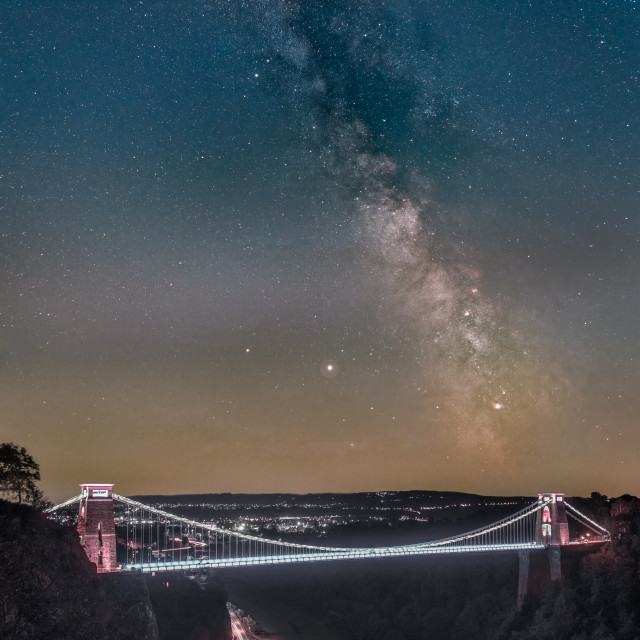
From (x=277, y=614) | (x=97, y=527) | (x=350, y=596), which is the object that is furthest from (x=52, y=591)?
(x=277, y=614)

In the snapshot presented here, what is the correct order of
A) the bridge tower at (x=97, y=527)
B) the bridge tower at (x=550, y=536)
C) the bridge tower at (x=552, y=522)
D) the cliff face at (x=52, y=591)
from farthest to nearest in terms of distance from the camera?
the bridge tower at (x=552, y=522) < the bridge tower at (x=550, y=536) < the bridge tower at (x=97, y=527) < the cliff face at (x=52, y=591)

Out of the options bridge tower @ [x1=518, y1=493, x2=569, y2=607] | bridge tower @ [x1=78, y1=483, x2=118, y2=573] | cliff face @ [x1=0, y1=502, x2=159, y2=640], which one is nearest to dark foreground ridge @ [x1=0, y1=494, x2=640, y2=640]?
cliff face @ [x1=0, y1=502, x2=159, y2=640]

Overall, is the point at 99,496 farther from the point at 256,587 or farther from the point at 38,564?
the point at 256,587

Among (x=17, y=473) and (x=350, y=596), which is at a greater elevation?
(x=17, y=473)

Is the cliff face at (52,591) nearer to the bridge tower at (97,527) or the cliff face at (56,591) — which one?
the cliff face at (56,591)

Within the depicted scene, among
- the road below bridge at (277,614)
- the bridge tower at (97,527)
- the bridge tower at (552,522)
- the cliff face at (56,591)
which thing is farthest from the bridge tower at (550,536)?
the bridge tower at (97,527)

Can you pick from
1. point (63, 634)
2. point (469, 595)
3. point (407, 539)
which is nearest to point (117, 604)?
point (63, 634)

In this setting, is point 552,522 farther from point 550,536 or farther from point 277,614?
point 277,614
